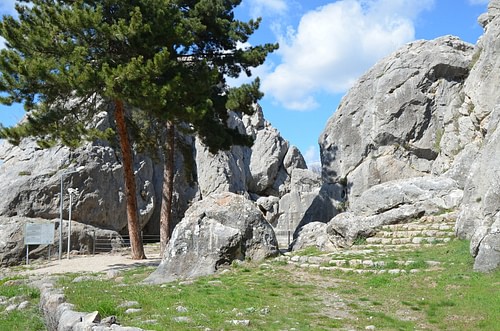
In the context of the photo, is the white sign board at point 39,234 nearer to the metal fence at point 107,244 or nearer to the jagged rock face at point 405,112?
the metal fence at point 107,244

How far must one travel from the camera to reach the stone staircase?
50.0 ft

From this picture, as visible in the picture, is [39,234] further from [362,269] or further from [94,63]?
[362,269]

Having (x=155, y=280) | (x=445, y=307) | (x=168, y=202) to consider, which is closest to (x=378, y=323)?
(x=445, y=307)

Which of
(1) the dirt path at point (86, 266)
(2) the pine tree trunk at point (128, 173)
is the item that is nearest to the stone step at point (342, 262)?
(1) the dirt path at point (86, 266)

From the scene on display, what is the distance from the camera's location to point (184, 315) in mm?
A: 9867

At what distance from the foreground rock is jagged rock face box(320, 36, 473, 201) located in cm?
1739

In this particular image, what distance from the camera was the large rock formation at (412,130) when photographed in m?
22.0

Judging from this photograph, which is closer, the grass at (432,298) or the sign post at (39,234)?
the grass at (432,298)

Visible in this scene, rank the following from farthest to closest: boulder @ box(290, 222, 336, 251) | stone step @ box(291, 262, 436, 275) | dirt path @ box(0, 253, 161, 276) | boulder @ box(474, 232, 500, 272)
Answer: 1. dirt path @ box(0, 253, 161, 276)
2. boulder @ box(290, 222, 336, 251)
3. stone step @ box(291, 262, 436, 275)
4. boulder @ box(474, 232, 500, 272)

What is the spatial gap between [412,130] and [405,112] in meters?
1.23

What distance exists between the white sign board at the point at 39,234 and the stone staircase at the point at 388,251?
1498 cm

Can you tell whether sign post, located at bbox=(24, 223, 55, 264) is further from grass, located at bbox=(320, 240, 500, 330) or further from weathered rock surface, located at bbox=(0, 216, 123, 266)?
grass, located at bbox=(320, 240, 500, 330)

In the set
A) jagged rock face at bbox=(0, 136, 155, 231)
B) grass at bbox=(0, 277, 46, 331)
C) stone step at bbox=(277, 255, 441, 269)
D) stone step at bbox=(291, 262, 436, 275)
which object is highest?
jagged rock face at bbox=(0, 136, 155, 231)

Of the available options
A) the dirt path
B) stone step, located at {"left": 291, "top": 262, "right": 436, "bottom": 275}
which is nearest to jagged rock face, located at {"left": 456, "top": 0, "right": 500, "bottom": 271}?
stone step, located at {"left": 291, "top": 262, "right": 436, "bottom": 275}
